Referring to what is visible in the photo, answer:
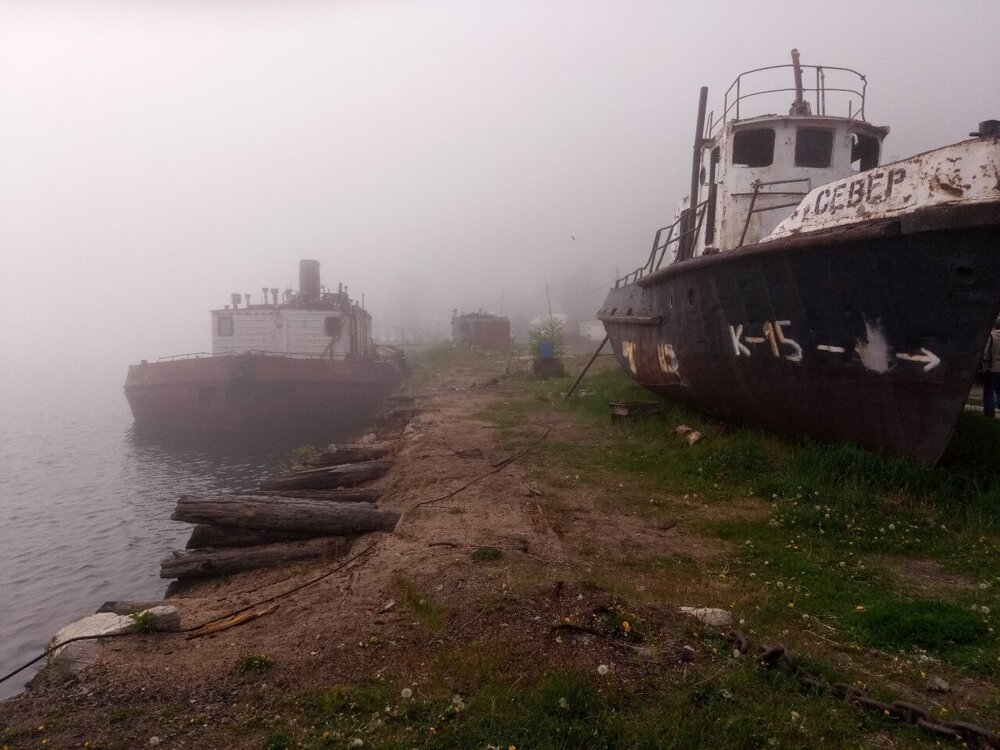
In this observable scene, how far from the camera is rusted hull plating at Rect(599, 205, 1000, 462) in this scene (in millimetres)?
5465

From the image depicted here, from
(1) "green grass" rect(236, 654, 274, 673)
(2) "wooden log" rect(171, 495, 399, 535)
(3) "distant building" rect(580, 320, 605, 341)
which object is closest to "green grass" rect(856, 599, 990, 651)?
(1) "green grass" rect(236, 654, 274, 673)

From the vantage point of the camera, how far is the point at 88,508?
13.8m

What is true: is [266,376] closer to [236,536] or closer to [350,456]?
[350,456]

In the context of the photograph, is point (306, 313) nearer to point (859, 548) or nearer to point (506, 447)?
point (506, 447)

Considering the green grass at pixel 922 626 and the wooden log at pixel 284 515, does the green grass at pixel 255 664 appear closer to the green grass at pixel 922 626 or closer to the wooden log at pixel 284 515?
the wooden log at pixel 284 515

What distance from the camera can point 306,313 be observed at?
24.3 m

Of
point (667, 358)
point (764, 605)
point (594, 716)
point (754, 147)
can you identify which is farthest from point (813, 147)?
point (594, 716)

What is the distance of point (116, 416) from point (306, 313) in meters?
13.2

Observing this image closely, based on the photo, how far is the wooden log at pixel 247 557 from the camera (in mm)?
6527

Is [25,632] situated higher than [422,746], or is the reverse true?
[422,746]

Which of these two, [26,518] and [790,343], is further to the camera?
[26,518]

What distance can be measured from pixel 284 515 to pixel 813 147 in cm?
911

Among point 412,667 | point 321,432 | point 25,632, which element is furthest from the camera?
point 321,432

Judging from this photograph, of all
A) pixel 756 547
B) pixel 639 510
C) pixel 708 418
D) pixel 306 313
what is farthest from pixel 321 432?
pixel 756 547
